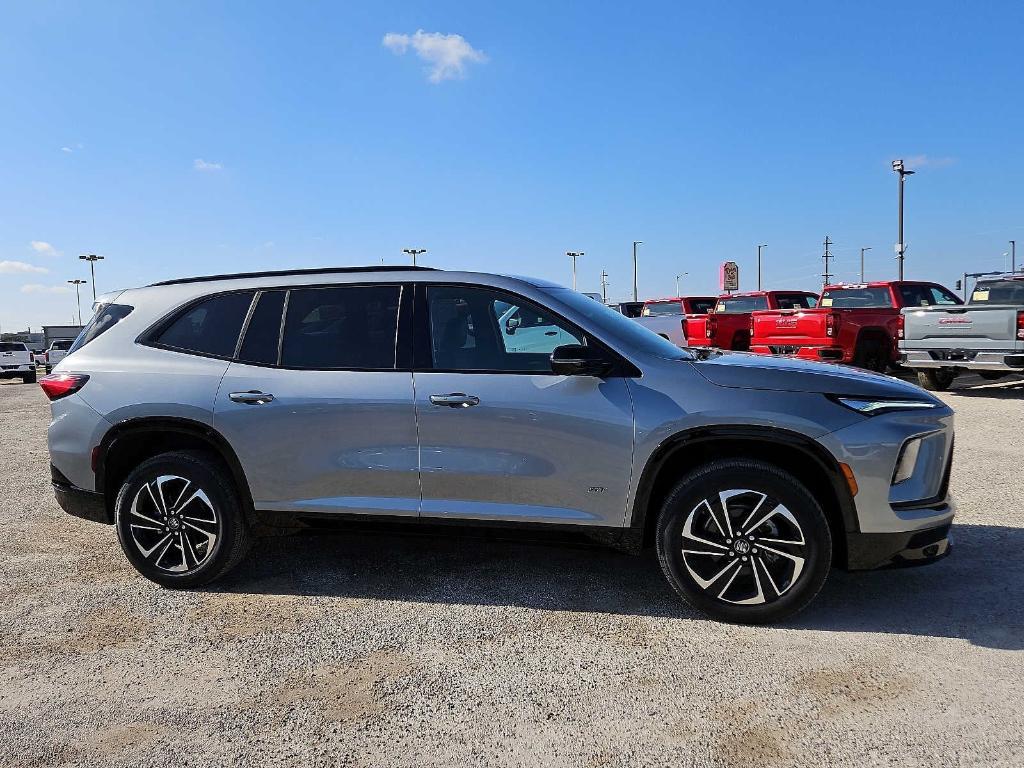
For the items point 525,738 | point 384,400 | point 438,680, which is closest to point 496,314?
point 384,400

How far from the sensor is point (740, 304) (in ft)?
58.4

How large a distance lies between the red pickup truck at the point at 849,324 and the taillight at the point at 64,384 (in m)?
12.8

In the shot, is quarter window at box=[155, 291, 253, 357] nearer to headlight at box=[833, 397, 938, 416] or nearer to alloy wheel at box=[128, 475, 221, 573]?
alloy wheel at box=[128, 475, 221, 573]

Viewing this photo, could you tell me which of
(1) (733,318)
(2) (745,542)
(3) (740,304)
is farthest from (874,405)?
(3) (740,304)

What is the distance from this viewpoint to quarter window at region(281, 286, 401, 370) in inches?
151

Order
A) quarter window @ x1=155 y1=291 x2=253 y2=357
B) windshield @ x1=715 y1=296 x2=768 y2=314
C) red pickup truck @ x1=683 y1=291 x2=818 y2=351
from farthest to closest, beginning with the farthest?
windshield @ x1=715 y1=296 x2=768 y2=314
red pickup truck @ x1=683 y1=291 x2=818 y2=351
quarter window @ x1=155 y1=291 x2=253 y2=357

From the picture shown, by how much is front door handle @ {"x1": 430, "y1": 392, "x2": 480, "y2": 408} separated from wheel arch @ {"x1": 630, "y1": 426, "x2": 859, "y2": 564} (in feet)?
2.97

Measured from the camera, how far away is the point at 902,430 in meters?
3.32

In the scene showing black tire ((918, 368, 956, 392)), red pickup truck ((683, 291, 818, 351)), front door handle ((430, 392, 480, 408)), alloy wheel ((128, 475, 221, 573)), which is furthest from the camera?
red pickup truck ((683, 291, 818, 351))

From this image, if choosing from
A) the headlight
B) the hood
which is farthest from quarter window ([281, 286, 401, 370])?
the headlight

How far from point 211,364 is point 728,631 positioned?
120 inches

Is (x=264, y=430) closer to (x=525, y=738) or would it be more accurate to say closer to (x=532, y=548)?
(x=532, y=548)

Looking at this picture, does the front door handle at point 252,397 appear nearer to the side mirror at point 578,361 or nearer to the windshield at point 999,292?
the side mirror at point 578,361

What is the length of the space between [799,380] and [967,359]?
1034cm
